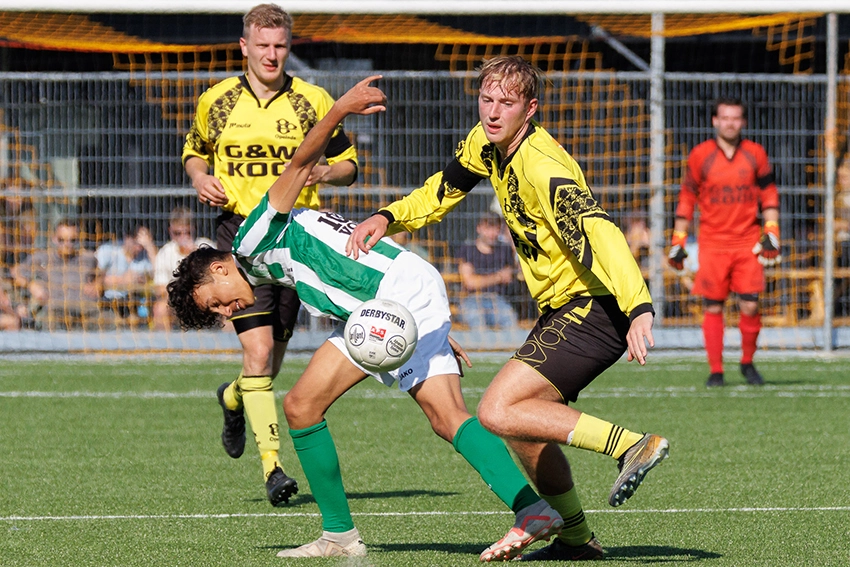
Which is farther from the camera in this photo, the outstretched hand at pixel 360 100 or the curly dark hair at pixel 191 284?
the curly dark hair at pixel 191 284

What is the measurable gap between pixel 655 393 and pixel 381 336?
6365 millimetres

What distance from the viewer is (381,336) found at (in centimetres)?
487

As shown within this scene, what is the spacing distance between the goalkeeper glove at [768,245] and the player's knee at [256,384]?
565 cm

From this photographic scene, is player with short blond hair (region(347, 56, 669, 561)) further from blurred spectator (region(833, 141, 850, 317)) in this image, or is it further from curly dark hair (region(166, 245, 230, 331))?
blurred spectator (region(833, 141, 850, 317))

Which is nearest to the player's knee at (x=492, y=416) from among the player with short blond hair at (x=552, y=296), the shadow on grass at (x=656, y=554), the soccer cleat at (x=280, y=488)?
the player with short blond hair at (x=552, y=296)

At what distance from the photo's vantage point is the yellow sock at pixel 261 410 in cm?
643

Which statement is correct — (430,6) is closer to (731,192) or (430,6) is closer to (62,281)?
(731,192)

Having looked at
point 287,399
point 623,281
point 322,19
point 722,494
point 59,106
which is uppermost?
point 322,19

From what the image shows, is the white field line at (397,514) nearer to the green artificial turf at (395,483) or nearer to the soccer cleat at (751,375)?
the green artificial turf at (395,483)

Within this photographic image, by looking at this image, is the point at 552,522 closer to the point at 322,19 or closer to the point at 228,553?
the point at 228,553

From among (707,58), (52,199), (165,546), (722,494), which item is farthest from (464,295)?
(165,546)

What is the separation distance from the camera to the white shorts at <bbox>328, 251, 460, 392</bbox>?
514 centimetres

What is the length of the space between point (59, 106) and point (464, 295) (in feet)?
14.8

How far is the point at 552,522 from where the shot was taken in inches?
193
